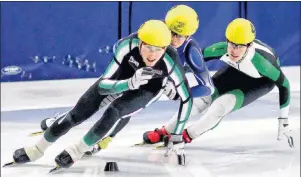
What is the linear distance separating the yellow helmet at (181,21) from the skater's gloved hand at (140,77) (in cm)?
24

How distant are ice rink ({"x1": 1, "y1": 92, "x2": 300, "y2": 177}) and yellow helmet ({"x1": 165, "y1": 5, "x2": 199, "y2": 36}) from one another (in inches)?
13.0

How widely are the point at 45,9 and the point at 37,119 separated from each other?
2.69ft

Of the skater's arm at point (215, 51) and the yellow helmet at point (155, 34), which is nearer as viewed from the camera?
the yellow helmet at point (155, 34)

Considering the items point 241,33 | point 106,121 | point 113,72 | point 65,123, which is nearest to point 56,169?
point 65,123

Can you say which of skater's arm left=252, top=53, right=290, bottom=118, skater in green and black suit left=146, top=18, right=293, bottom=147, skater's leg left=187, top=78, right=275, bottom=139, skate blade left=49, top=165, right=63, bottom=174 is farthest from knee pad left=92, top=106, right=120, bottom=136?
skater's arm left=252, top=53, right=290, bottom=118

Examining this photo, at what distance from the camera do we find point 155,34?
2502 millimetres

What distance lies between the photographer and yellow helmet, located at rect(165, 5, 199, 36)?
271cm

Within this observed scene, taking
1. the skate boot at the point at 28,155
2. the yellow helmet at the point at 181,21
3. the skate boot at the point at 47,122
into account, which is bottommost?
the skate boot at the point at 28,155

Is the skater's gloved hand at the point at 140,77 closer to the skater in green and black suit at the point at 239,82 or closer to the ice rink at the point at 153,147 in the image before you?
the ice rink at the point at 153,147

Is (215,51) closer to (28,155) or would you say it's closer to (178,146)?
(178,146)

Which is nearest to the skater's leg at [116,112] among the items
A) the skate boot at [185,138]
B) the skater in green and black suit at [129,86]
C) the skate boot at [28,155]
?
the skater in green and black suit at [129,86]

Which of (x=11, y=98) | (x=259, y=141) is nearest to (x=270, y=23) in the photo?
(x=259, y=141)

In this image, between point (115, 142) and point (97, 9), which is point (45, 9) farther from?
point (115, 142)

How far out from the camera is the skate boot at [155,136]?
Result: 305cm
